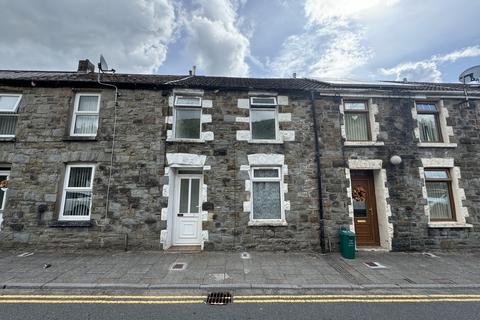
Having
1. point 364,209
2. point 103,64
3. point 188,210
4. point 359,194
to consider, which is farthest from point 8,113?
point 364,209

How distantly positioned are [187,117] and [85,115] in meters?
3.69

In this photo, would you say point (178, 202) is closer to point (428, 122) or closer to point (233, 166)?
point (233, 166)

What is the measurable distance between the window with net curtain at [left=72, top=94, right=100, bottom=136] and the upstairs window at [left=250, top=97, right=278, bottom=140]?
5.69 m

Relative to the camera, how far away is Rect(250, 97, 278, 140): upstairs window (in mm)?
8094

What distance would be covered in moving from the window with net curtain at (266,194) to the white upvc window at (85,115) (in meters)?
6.05

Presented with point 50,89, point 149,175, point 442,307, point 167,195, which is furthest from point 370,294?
point 50,89

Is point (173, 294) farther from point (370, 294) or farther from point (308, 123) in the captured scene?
point (308, 123)

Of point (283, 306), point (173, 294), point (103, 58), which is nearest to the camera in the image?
point (283, 306)

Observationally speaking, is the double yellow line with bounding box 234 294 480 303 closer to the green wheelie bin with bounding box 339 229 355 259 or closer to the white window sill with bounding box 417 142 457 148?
the green wheelie bin with bounding box 339 229 355 259

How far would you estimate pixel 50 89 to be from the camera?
25.8ft

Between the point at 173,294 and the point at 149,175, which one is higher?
the point at 149,175

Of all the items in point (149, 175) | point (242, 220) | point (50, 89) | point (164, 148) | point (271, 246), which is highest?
point (50, 89)

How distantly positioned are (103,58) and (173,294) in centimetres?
922

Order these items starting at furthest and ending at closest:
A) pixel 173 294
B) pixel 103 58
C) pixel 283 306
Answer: pixel 103 58 → pixel 173 294 → pixel 283 306
